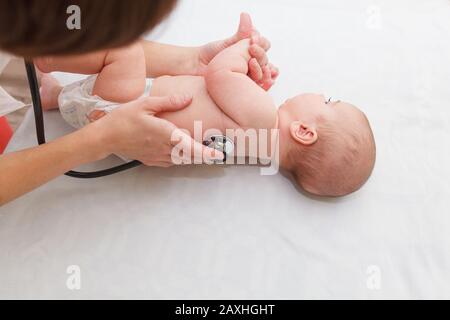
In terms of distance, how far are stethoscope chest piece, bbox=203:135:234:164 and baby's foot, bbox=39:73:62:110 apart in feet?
1.43

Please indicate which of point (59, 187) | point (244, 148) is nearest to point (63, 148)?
point (59, 187)

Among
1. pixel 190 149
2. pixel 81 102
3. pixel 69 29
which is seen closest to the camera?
pixel 69 29

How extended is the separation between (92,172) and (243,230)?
38 cm

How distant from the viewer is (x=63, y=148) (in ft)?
2.87

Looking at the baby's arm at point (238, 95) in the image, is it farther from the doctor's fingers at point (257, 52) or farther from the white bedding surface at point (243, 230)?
the white bedding surface at point (243, 230)

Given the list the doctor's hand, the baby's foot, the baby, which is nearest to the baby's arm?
the baby

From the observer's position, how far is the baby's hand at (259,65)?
1.02 metres

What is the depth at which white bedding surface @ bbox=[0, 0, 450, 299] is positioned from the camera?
0.87 metres

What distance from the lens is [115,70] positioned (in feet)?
3.13

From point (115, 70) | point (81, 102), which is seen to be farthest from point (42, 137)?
point (115, 70)

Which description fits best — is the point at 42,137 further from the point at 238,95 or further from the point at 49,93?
the point at 238,95

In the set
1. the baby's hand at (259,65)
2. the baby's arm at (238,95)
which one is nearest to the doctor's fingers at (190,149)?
the baby's arm at (238,95)

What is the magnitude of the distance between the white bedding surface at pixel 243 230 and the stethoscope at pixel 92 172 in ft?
0.11
